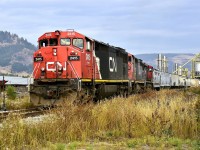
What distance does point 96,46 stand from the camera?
20.5 m

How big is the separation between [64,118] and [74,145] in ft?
5.91

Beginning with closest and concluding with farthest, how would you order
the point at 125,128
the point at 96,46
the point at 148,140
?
the point at 148,140, the point at 125,128, the point at 96,46

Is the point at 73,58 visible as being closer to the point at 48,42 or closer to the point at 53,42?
the point at 53,42

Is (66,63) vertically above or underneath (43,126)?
above

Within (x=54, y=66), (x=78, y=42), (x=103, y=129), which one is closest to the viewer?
(x=103, y=129)

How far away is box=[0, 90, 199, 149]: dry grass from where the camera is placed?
7934mm

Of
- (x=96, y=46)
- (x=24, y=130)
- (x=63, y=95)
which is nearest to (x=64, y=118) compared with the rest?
(x=24, y=130)

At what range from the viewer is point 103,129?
10.1 metres

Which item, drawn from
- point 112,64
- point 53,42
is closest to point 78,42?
point 53,42

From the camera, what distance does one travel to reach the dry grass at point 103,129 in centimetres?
793

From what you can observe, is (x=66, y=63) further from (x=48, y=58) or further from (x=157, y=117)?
(x=157, y=117)

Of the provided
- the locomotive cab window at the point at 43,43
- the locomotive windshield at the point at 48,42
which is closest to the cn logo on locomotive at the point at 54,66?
the locomotive windshield at the point at 48,42

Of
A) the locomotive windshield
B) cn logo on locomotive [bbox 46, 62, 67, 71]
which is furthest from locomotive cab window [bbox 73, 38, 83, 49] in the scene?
cn logo on locomotive [bbox 46, 62, 67, 71]

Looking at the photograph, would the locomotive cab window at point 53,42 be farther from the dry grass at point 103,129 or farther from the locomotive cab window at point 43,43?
the dry grass at point 103,129
